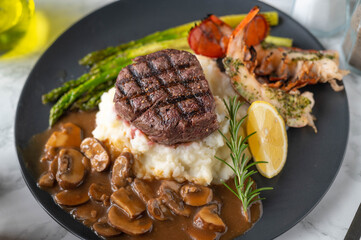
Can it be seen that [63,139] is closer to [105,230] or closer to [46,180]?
[46,180]

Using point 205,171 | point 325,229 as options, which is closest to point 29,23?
point 205,171

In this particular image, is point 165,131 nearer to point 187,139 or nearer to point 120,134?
point 187,139

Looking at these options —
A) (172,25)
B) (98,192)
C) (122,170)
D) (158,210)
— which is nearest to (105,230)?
(98,192)

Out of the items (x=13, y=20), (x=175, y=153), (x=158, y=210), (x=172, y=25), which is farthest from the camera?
(x=172, y=25)

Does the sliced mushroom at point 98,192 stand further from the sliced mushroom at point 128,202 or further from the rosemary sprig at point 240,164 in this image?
the rosemary sprig at point 240,164

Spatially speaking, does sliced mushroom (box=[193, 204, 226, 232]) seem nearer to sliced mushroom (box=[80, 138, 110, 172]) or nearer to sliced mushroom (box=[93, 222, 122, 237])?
sliced mushroom (box=[93, 222, 122, 237])

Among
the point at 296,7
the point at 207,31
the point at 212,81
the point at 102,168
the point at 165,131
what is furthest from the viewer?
the point at 296,7
